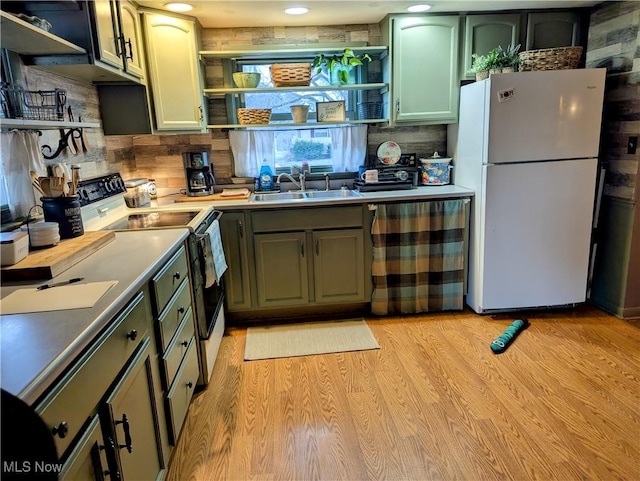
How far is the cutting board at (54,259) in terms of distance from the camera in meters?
1.44

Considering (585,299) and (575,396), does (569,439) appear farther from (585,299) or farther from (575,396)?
(585,299)

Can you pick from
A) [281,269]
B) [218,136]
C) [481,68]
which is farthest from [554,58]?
[218,136]

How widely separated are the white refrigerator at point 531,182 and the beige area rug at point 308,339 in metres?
0.91

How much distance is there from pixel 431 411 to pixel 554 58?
2.34 meters

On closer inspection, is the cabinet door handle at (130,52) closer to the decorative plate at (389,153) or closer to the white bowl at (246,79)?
the white bowl at (246,79)

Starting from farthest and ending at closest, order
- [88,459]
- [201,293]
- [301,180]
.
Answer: [301,180]
[201,293]
[88,459]

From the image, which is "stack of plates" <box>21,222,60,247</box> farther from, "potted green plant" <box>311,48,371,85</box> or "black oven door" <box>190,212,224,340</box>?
"potted green plant" <box>311,48,371,85</box>

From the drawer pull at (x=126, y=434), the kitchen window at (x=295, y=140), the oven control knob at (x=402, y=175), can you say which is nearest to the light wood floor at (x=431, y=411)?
the drawer pull at (x=126, y=434)

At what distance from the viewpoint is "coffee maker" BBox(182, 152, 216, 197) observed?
10.4ft

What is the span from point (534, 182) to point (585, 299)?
3.25 ft

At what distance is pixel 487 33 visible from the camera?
3.13 meters

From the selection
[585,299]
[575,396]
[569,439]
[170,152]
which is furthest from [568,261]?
[170,152]

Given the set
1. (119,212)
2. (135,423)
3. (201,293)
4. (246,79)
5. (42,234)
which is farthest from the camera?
(246,79)

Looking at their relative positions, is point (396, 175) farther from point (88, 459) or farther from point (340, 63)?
point (88, 459)
